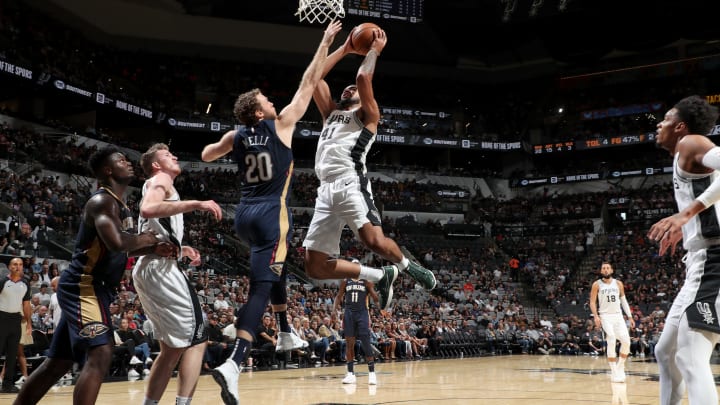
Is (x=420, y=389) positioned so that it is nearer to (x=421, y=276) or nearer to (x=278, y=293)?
(x=421, y=276)

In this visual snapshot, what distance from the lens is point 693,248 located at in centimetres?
403

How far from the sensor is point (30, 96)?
2602cm

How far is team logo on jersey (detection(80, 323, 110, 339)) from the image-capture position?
4191 mm

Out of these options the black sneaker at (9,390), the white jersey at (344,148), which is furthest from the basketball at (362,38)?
the black sneaker at (9,390)

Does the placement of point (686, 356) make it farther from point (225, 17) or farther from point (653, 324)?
point (225, 17)

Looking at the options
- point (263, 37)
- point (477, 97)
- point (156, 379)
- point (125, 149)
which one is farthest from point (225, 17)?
point (156, 379)

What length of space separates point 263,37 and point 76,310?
31.3 metres

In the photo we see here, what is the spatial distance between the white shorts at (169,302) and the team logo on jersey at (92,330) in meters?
0.57

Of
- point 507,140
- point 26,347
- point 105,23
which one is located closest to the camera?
point 26,347

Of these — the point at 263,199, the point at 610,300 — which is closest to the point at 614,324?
the point at 610,300

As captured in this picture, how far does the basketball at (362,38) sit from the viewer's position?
19.5 feet

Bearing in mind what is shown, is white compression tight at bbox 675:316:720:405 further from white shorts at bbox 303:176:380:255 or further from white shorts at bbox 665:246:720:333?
white shorts at bbox 303:176:380:255

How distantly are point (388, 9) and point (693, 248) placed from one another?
23.3m

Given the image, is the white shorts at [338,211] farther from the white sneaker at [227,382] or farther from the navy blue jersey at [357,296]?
the navy blue jersey at [357,296]
